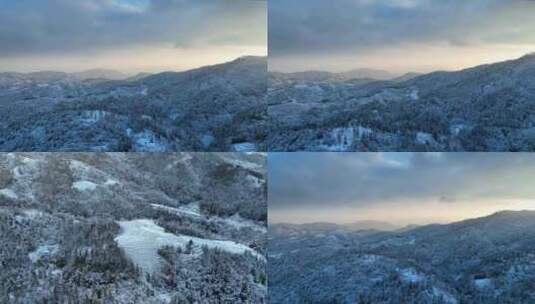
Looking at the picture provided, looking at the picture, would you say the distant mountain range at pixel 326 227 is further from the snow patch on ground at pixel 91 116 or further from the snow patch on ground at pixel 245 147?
the snow patch on ground at pixel 91 116

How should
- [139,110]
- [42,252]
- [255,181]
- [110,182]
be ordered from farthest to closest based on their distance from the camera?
1. [139,110]
2. [255,181]
3. [110,182]
4. [42,252]

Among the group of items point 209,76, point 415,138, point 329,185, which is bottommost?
point 329,185

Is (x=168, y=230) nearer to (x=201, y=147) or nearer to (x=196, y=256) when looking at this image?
(x=196, y=256)

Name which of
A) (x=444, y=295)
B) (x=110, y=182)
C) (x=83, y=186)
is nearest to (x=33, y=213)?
(x=83, y=186)

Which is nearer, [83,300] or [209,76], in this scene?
[83,300]

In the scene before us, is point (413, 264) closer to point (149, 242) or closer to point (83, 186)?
point (149, 242)

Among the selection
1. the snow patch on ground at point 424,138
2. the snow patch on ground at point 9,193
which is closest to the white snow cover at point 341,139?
the snow patch on ground at point 424,138

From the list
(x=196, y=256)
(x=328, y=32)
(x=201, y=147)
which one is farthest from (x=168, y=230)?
(x=328, y=32)
